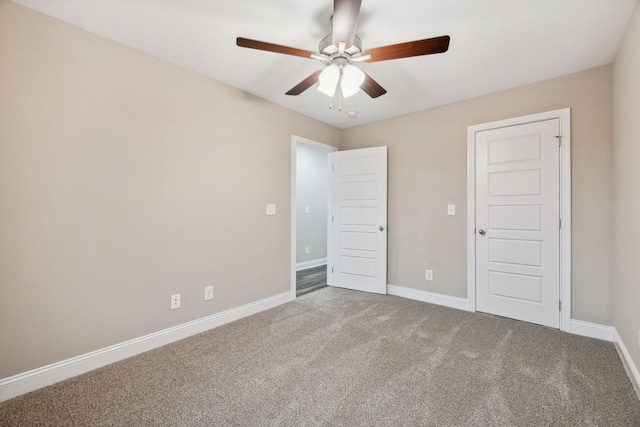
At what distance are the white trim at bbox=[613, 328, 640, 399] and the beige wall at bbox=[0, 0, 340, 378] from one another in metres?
3.03

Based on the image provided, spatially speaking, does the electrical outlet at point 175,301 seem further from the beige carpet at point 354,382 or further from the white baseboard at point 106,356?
the beige carpet at point 354,382

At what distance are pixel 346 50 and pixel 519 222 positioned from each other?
2392 millimetres

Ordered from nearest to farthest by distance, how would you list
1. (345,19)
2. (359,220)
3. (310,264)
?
(345,19) → (359,220) → (310,264)

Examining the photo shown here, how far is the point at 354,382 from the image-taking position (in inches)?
72.1

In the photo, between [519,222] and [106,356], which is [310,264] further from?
[106,356]

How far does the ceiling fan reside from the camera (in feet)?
4.86

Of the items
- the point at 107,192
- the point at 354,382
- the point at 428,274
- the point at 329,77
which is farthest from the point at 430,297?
the point at 107,192

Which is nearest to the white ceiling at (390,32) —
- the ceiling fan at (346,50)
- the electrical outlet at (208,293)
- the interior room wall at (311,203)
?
the ceiling fan at (346,50)

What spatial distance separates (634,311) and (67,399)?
11.8 ft

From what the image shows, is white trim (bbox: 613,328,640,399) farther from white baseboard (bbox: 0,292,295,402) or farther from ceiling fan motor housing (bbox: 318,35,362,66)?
white baseboard (bbox: 0,292,295,402)

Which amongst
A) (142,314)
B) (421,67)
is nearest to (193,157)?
(142,314)

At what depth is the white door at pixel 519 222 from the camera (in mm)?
2674

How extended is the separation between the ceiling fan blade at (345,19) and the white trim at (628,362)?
8.89ft

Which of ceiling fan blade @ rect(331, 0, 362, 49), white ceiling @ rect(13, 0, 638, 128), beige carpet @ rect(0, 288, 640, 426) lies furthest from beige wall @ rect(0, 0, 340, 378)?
ceiling fan blade @ rect(331, 0, 362, 49)
